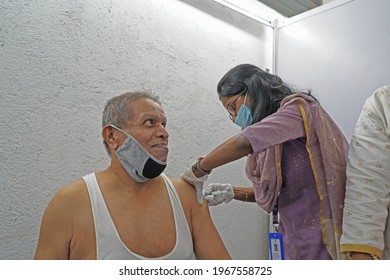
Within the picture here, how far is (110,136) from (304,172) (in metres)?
0.57

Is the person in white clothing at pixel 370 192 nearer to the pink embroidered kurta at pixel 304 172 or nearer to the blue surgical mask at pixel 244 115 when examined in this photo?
the pink embroidered kurta at pixel 304 172

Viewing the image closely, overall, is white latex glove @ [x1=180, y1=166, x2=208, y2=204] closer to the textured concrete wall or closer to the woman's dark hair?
the textured concrete wall

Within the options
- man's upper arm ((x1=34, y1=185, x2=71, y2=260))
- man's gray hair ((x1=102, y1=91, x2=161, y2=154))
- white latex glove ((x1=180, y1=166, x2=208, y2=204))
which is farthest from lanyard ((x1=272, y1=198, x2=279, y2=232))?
man's upper arm ((x1=34, y1=185, x2=71, y2=260))

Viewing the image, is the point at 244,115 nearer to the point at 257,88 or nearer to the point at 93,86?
the point at 257,88

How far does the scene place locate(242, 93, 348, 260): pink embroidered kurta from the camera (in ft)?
3.10

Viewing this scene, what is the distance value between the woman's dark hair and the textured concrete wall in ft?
0.62

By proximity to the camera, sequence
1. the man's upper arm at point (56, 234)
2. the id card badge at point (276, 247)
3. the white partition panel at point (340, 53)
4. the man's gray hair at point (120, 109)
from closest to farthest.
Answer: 1. the man's upper arm at point (56, 234)
2. the man's gray hair at point (120, 109)
3. the id card badge at point (276, 247)
4. the white partition panel at point (340, 53)

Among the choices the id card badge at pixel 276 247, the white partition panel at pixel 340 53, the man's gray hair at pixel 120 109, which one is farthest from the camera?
the white partition panel at pixel 340 53

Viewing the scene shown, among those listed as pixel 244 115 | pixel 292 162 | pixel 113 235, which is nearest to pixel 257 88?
pixel 244 115

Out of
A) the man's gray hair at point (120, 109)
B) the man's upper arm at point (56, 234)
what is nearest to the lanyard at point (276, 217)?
the man's gray hair at point (120, 109)

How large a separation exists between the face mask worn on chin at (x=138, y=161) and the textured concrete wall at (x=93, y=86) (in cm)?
16

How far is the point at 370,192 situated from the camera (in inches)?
34.2

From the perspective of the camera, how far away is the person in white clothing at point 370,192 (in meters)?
0.85
